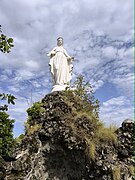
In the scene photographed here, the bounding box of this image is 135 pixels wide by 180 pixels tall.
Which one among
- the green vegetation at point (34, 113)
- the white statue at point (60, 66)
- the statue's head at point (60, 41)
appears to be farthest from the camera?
the statue's head at point (60, 41)

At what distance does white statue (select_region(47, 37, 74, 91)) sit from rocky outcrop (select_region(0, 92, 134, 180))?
138cm

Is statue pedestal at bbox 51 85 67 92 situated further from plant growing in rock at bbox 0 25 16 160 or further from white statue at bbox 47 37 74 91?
plant growing in rock at bbox 0 25 16 160

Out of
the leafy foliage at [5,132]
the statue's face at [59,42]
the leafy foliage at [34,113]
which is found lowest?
the leafy foliage at [5,132]

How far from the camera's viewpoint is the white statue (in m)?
11.2

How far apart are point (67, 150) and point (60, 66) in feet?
12.8

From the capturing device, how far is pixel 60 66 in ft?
37.8

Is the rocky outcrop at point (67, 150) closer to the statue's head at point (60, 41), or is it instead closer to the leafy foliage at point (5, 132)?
the statue's head at point (60, 41)

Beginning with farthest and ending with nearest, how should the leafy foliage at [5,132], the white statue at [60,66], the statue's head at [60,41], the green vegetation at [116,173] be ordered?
1. the statue's head at [60,41]
2. the white statue at [60,66]
3. the green vegetation at [116,173]
4. the leafy foliage at [5,132]

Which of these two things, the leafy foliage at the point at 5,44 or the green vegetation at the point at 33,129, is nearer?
the leafy foliage at the point at 5,44

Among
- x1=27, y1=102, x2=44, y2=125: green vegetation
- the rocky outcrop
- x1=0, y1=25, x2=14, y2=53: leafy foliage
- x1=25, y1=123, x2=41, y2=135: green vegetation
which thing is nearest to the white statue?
x1=27, y1=102, x2=44, y2=125: green vegetation

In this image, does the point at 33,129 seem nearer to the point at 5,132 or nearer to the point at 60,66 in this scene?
the point at 60,66

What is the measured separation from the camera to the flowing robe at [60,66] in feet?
37.1

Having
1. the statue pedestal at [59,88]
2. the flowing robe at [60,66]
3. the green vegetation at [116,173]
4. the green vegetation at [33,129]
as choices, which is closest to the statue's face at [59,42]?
the flowing robe at [60,66]

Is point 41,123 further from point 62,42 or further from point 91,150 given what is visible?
point 62,42
